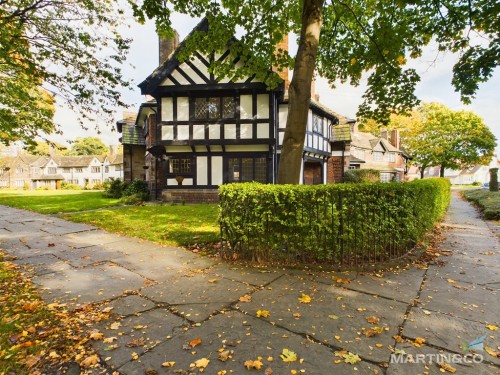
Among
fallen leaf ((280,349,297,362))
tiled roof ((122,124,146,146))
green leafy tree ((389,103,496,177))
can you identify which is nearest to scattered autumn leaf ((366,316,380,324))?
fallen leaf ((280,349,297,362))

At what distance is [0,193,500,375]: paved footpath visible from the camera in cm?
256

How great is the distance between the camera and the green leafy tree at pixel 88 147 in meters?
80.2

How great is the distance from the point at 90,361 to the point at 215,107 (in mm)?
14338

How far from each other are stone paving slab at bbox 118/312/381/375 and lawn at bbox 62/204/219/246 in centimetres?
398

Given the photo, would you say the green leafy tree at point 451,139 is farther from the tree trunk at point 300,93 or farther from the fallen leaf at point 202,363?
the fallen leaf at point 202,363

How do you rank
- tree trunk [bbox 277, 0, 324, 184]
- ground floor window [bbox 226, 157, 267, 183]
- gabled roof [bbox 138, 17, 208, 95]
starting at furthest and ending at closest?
ground floor window [bbox 226, 157, 267, 183], gabled roof [bbox 138, 17, 208, 95], tree trunk [bbox 277, 0, 324, 184]

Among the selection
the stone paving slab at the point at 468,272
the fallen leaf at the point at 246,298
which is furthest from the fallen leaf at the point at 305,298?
the stone paving slab at the point at 468,272

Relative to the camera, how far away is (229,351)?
104 inches

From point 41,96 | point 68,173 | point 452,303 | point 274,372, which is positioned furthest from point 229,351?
point 68,173

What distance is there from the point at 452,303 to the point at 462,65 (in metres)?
6.79

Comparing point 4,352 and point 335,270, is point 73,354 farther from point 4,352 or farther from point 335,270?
point 335,270

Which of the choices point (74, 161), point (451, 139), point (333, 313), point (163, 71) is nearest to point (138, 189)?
point (163, 71)

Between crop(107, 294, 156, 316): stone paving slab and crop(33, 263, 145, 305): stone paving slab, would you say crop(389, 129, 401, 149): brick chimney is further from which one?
crop(107, 294, 156, 316): stone paving slab

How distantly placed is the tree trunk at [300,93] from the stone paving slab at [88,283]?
3834 mm
